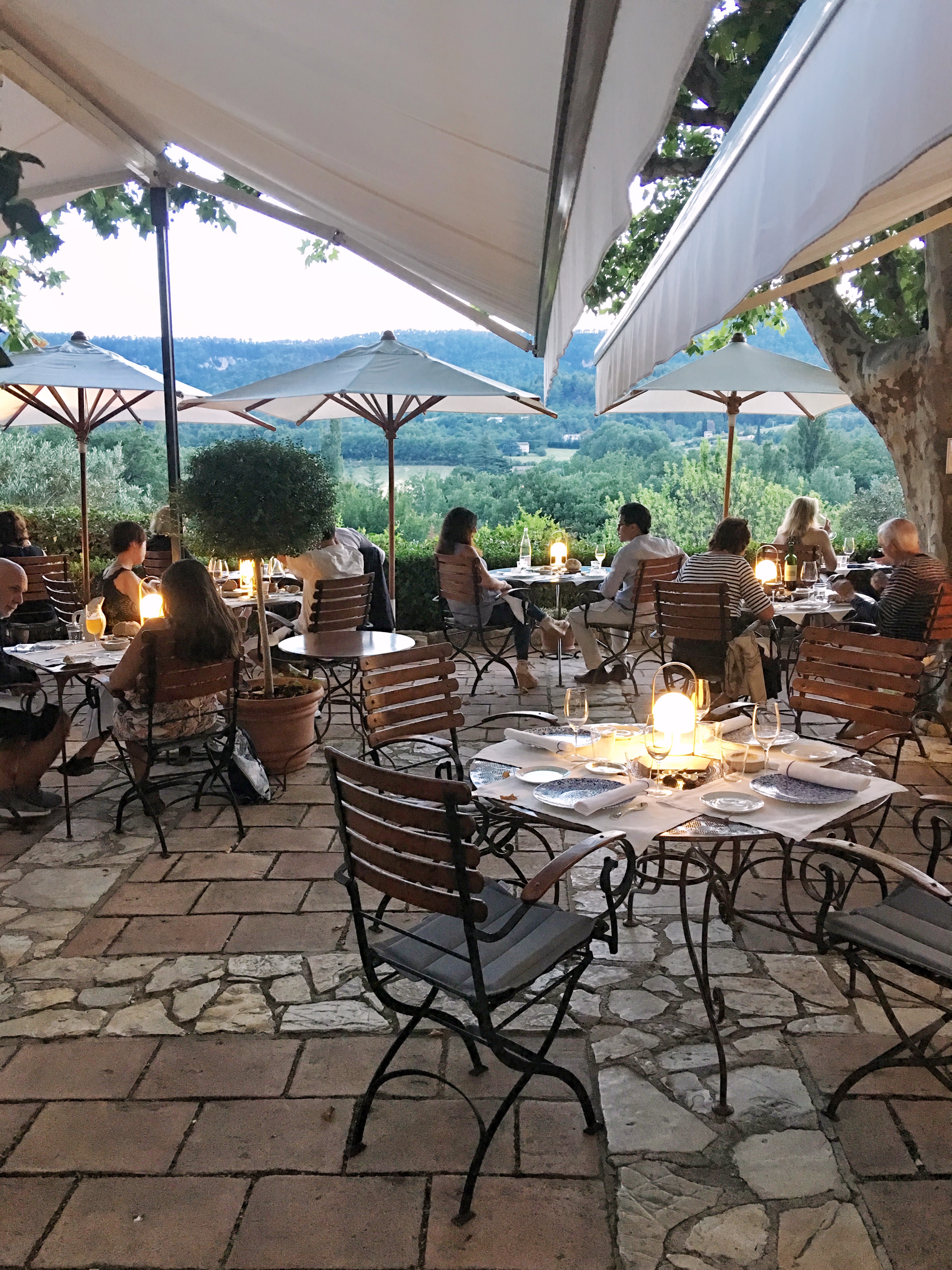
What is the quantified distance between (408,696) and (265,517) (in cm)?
144

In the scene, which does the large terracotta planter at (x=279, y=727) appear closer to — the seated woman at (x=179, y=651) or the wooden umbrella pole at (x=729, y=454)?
the seated woman at (x=179, y=651)

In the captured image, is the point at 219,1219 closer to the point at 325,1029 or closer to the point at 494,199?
the point at 325,1029

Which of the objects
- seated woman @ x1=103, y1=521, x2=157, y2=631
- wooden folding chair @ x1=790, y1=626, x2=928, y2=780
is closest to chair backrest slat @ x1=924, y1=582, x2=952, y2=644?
wooden folding chair @ x1=790, y1=626, x2=928, y2=780

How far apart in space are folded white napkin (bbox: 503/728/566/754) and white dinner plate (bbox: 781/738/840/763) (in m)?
0.68

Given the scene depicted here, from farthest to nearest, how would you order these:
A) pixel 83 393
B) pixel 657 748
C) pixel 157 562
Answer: pixel 83 393, pixel 157 562, pixel 657 748

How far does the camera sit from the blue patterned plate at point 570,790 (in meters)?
2.68

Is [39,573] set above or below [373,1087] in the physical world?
above

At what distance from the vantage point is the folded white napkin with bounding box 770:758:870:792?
2746 mm

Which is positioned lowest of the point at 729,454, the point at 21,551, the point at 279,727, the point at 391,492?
the point at 279,727

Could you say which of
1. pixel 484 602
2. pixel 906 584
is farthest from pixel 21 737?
pixel 906 584

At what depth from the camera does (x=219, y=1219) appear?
7.04ft

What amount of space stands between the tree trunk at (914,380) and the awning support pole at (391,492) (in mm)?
3522

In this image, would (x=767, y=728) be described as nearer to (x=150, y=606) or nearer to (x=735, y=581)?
(x=735, y=581)

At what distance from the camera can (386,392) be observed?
7348mm
